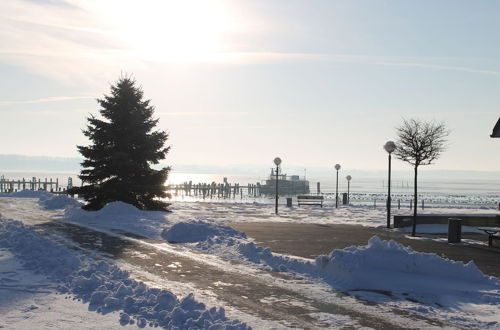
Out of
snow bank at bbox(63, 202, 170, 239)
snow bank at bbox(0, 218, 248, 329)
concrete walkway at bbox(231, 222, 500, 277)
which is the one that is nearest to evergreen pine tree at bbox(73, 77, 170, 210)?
snow bank at bbox(63, 202, 170, 239)

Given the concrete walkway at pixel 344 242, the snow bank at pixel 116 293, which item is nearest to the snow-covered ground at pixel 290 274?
the snow bank at pixel 116 293

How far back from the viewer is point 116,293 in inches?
330

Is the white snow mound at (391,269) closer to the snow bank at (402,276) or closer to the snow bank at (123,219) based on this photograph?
the snow bank at (402,276)

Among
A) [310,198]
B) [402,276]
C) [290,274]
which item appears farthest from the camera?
[310,198]

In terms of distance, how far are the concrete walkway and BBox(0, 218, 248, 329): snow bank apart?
5503mm

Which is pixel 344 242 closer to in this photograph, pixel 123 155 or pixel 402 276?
pixel 402 276

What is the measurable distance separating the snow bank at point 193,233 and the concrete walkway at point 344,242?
3.79 ft

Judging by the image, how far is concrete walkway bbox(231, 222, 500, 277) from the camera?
13828 mm

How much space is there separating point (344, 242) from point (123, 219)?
9.85 meters

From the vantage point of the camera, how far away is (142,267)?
1101 cm

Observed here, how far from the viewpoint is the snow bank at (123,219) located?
18297mm

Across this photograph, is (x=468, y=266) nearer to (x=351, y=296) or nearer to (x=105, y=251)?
(x=351, y=296)

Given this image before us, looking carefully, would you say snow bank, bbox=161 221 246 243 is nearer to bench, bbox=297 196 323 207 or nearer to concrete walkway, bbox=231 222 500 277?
concrete walkway, bbox=231 222 500 277

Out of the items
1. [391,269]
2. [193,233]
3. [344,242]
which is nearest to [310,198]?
[344,242]
